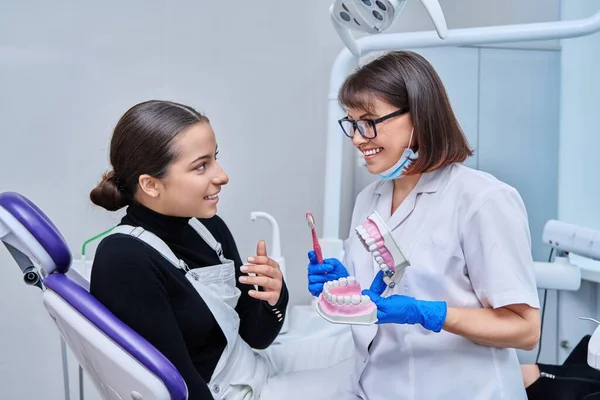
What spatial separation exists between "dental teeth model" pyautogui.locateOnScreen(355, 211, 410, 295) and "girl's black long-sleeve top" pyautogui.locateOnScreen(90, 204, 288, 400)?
0.36 meters

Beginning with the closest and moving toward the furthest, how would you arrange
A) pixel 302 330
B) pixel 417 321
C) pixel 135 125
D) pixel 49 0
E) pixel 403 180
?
pixel 417 321, pixel 135 125, pixel 403 180, pixel 302 330, pixel 49 0

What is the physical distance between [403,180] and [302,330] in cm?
79

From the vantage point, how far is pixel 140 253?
3.34ft

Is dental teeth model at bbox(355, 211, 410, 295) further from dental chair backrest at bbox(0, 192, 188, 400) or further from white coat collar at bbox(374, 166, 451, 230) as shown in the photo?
dental chair backrest at bbox(0, 192, 188, 400)

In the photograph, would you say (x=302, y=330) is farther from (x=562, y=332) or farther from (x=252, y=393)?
(x=562, y=332)

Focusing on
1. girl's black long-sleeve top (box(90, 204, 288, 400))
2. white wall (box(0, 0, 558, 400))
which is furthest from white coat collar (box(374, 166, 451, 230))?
white wall (box(0, 0, 558, 400))

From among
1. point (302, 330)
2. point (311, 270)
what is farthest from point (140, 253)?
point (302, 330)

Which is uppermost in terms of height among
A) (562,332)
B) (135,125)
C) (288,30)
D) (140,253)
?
(288,30)

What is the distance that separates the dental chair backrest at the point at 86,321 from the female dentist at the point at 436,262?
392 millimetres

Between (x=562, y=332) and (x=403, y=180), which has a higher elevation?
(x=403, y=180)

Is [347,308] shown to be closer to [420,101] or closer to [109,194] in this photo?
[420,101]

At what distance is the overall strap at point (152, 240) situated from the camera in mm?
1071

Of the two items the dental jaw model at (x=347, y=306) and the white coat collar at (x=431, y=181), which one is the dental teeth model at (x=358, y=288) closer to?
the dental jaw model at (x=347, y=306)

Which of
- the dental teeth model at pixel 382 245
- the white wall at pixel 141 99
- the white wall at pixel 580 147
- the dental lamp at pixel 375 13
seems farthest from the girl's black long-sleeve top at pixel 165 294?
the white wall at pixel 580 147
